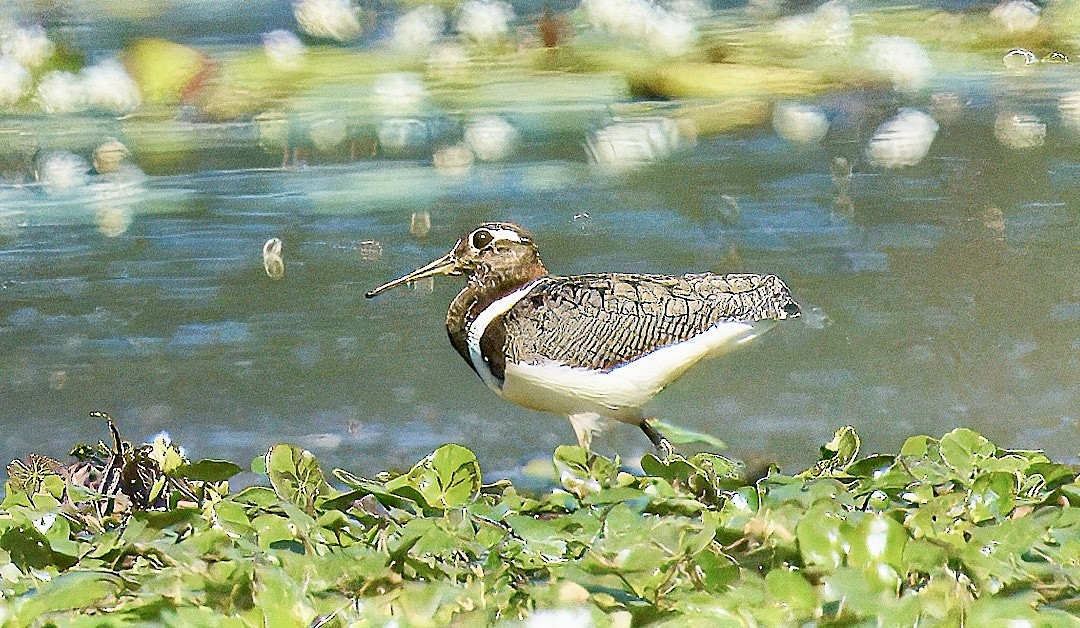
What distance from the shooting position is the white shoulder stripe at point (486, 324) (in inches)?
96.1

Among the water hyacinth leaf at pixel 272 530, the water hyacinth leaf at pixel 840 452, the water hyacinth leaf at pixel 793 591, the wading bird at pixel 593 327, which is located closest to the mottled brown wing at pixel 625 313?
the wading bird at pixel 593 327

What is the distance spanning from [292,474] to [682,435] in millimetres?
873

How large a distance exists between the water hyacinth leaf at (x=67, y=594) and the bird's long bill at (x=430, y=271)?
4.10ft

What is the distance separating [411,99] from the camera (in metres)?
2.48

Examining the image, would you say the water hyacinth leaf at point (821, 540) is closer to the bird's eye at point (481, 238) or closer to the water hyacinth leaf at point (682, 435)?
the water hyacinth leaf at point (682, 435)

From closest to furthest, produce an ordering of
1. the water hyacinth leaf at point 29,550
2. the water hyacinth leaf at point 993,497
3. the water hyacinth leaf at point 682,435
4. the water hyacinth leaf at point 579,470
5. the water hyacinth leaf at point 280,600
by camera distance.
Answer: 1. the water hyacinth leaf at point 280,600
2. the water hyacinth leaf at point 29,550
3. the water hyacinth leaf at point 993,497
4. the water hyacinth leaf at point 579,470
5. the water hyacinth leaf at point 682,435

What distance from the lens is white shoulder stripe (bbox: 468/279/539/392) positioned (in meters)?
2.44

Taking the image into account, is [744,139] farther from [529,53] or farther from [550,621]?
[550,621]

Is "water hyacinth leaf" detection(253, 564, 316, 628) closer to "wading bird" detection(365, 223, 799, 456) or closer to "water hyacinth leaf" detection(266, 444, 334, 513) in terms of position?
"water hyacinth leaf" detection(266, 444, 334, 513)

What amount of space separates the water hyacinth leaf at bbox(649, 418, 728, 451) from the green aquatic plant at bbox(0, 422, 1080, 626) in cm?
46

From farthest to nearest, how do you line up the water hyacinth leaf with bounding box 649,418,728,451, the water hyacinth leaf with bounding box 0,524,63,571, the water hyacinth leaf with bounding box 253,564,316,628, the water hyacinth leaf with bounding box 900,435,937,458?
1. the water hyacinth leaf with bounding box 649,418,728,451
2. the water hyacinth leaf with bounding box 900,435,937,458
3. the water hyacinth leaf with bounding box 0,524,63,571
4. the water hyacinth leaf with bounding box 253,564,316,628

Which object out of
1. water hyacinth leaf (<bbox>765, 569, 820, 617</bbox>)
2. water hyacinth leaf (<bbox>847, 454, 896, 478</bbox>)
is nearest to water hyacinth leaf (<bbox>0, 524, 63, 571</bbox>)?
water hyacinth leaf (<bbox>765, 569, 820, 617</bbox>)

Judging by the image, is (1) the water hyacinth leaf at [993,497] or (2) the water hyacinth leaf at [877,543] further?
(1) the water hyacinth leaf at [993,497]

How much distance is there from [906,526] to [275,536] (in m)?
0.69
